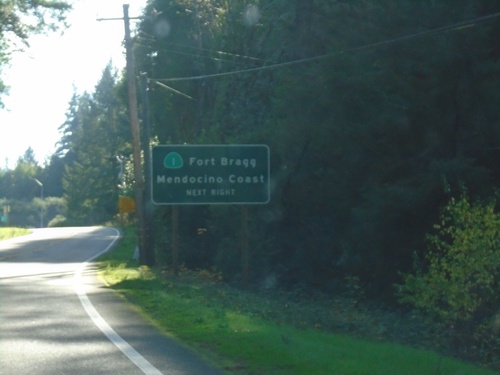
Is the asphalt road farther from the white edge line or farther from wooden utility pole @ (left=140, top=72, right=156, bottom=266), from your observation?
wooden utility pole @ (left=140, top=72, right=156, bottom=266)

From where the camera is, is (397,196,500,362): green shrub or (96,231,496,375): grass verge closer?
(96,231,496,375): grass verge

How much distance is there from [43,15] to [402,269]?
60.0 feet

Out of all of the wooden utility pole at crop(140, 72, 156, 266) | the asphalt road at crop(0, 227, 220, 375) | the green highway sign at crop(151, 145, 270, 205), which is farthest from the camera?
the wooden utility pole at crop(140, 72, 156, 266)

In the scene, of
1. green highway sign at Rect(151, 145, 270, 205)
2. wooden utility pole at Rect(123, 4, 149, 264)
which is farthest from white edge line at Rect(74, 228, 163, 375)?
wooden utility pole at Rect(123, 4, 149, 264)

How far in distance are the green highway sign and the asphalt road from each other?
3.37 metres

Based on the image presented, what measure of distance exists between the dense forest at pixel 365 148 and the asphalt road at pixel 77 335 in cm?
482

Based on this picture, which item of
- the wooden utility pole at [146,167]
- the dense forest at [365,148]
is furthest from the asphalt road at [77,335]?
the wooden utility pole at [146,167]

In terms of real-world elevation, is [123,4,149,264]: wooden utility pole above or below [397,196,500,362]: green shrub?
above

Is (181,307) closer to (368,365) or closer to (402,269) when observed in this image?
(368,365)

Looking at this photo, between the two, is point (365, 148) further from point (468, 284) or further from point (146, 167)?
point (468, 284)

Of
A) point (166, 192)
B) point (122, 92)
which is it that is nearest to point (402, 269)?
point (166, 192)

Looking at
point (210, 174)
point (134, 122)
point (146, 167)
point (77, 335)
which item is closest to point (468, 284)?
point (77, 335)

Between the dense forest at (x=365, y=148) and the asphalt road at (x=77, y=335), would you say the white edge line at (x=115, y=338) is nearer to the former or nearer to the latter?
the asphalt road at (x=77, y=335)

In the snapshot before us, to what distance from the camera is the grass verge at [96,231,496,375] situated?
1054 centimetres
